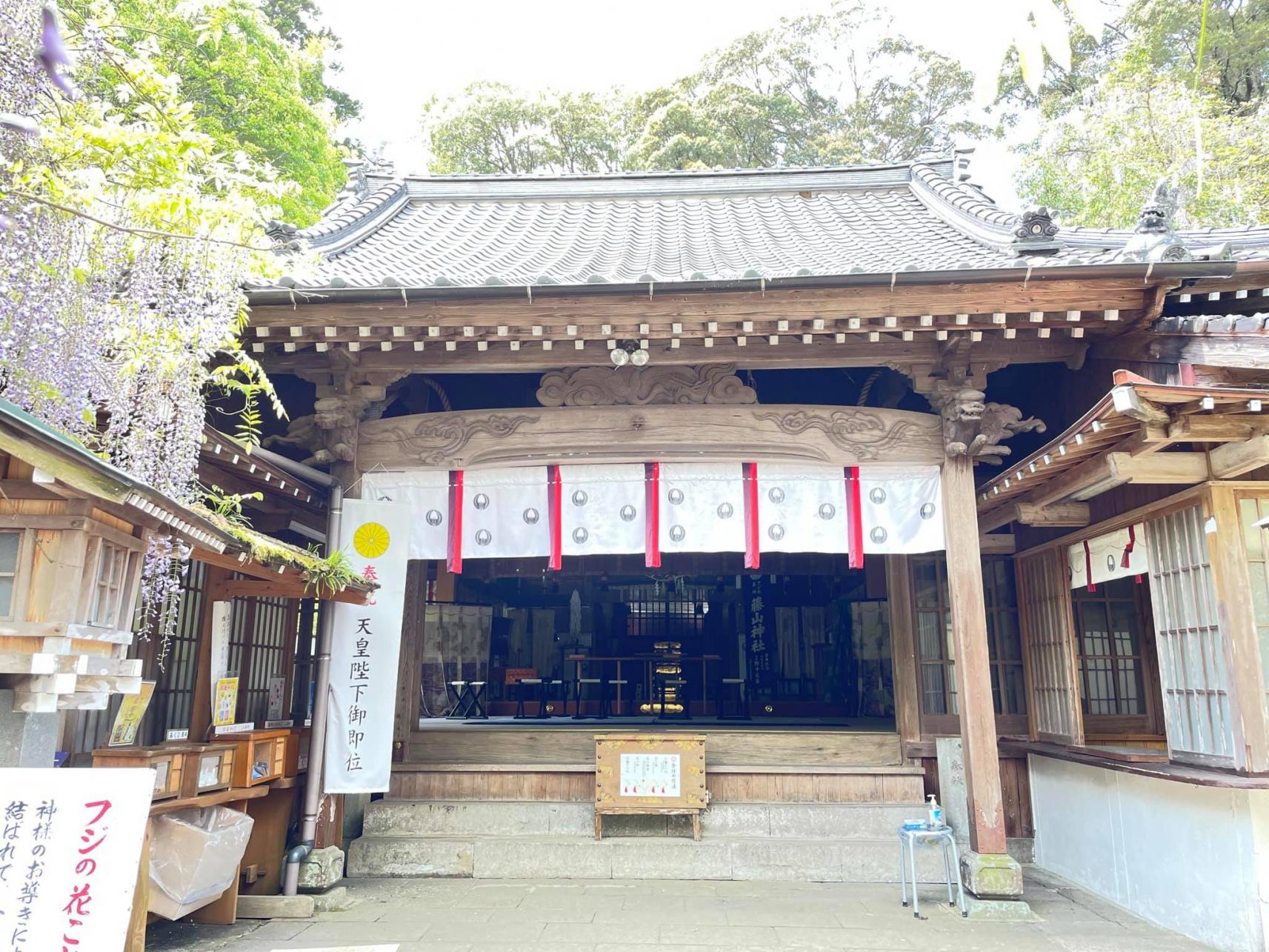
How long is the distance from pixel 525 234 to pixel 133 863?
834 cm

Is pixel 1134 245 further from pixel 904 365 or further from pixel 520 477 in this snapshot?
pixel 520 477

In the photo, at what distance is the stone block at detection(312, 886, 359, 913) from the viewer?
661cm

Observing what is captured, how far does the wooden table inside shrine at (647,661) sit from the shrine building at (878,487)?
4.57 metres

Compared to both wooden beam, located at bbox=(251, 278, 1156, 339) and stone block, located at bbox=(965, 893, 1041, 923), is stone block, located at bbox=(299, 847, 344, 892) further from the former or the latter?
stone block, located at bbox=(965, 893, 1041, 923)

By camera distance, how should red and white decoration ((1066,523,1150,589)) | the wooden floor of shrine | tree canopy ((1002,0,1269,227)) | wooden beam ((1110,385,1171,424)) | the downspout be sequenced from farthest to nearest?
tree canopy ((1002,0,1269,227)) → the wooden floor of shrine → red and white decoration ((1066,523,1150,589)) → the downspout → wooden beam ((1110,385,1171,424))

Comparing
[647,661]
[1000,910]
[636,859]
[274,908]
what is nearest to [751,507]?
[636,859]

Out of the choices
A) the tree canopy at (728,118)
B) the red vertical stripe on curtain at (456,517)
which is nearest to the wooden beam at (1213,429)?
the red vertical stripe on curtain at (456,517)

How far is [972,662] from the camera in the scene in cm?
704

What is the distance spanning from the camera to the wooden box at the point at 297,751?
7.11 m

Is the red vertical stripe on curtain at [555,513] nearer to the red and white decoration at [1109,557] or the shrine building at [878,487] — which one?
the shrine building at [878,487]

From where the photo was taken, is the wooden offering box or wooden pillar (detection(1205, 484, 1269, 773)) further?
the wooden offering box

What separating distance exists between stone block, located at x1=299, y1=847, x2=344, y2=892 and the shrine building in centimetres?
65

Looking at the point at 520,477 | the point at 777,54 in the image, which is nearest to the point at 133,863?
the point at 520,477

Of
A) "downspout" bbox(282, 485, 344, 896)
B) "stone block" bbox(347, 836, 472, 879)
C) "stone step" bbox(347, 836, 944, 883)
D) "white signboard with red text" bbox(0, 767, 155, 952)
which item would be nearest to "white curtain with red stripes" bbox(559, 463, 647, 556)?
"downspout" bbox(282, 485, 344, 896)
